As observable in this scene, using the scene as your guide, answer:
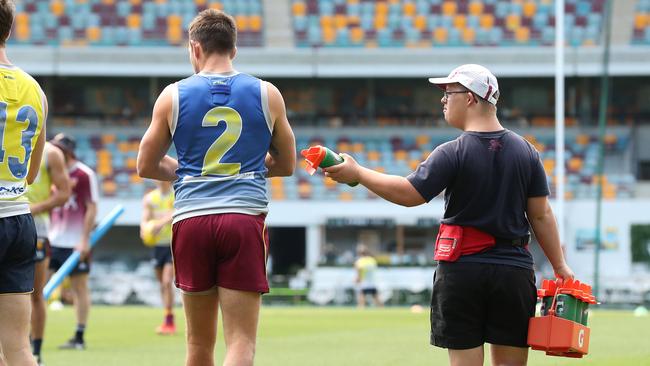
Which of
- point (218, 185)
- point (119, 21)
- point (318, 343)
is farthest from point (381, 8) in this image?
point (218, 185)

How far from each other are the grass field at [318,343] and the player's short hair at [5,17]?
5943 mm

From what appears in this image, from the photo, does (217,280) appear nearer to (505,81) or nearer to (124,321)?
(124,321)

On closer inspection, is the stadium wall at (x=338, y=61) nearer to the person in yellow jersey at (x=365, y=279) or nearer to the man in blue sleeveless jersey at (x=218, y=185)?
the person in yellow jersey at (x=365, y=279)

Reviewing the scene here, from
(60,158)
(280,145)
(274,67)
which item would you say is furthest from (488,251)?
(274,67)

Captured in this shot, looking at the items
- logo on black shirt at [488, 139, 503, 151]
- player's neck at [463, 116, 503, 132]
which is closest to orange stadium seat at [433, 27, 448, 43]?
player's neck at [463, 116, 503, 132]

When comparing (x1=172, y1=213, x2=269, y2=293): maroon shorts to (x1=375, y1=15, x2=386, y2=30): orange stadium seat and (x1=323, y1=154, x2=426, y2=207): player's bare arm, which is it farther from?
(x1=375, y1=15, x2=386, y2=30): orange stadium seat

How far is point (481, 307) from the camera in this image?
6.46 meters

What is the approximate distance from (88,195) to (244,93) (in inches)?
269

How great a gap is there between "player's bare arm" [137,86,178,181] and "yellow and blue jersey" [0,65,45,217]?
56cm

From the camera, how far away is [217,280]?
20.5 feet

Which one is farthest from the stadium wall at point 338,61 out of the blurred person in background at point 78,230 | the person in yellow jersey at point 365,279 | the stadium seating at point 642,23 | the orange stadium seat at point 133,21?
the blurred person in background at point 78,230

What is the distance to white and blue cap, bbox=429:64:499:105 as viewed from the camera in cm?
653

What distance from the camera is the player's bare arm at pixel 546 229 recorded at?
6.65 meters

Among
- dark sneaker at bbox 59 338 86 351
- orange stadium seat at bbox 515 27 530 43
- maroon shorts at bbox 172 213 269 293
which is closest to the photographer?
maroon shorts at bbox 172 213 269 293
